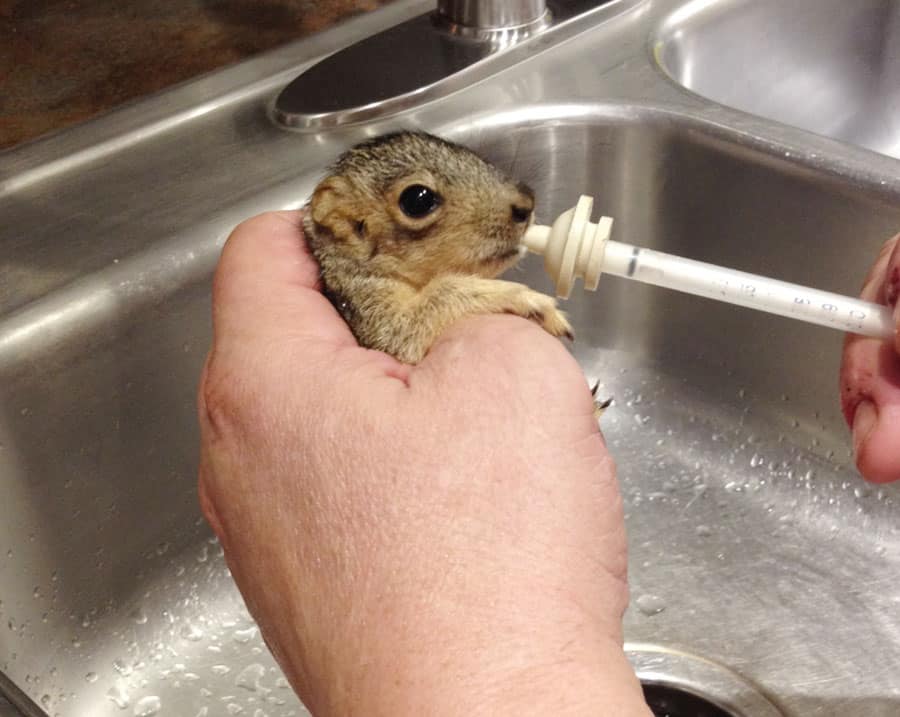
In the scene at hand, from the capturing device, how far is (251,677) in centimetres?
117

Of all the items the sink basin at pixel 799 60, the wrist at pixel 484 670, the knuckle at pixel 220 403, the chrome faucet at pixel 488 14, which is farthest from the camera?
the sink basin at pixel 799 60

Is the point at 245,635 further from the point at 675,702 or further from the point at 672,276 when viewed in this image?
the point at 672,276

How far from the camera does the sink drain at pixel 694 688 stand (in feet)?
3.71

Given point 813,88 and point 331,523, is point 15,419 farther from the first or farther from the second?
point 813,88

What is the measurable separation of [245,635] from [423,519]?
25.6 inches

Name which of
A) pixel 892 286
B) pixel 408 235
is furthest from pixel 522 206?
→ pixel 892 286

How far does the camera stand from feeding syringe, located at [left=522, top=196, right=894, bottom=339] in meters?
0.83

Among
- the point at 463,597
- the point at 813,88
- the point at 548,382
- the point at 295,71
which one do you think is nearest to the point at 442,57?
the point at 295,71

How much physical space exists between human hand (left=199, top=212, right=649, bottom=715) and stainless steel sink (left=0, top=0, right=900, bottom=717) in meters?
0.32

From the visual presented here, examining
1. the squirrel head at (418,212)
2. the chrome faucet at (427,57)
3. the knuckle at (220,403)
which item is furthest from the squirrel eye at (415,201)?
the chrome faucet at (427,57)

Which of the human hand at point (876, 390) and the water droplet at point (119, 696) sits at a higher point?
the human hand at point (876, 390)

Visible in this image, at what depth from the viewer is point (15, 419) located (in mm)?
983

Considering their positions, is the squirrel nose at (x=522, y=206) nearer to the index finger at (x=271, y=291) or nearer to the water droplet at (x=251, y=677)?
the index finger at (x=271, y=291)

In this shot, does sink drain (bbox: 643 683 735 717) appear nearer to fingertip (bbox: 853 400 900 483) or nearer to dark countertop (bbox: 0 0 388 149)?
fingertip (bbox: 853 400 900 483)
